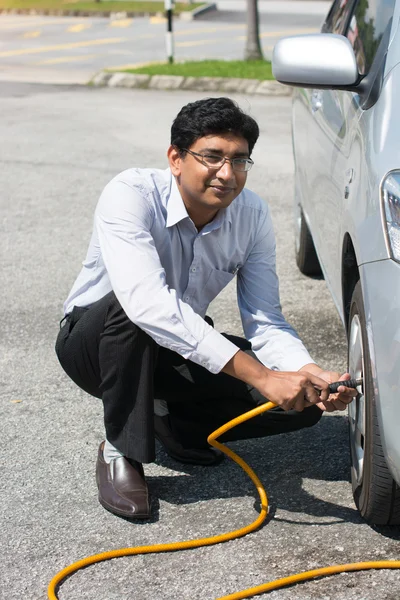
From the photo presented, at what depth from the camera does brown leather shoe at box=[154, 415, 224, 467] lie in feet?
11.1

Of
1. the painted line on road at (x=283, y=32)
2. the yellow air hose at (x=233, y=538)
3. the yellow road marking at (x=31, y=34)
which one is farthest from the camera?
the painted line on road at (x=283, y=32)

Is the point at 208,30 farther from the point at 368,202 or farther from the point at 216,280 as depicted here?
the point at 368,202

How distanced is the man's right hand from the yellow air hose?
0.16 m

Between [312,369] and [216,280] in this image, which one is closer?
[312,369]

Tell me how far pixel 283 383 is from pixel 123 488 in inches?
26.2

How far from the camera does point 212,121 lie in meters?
2.93

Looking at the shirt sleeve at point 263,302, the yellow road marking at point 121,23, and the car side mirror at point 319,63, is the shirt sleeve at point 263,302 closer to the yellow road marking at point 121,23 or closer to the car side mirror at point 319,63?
the car side mirror at point 319,63

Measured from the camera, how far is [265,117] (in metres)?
10.2

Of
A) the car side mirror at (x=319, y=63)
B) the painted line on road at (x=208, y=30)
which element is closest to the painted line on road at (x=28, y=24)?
the painted line on road at (x=208, y=30)


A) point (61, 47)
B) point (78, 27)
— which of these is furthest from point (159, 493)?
point (78, 27)

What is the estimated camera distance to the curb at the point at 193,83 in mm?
11812

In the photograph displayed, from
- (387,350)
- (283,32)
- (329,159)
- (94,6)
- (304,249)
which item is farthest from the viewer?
(94,6)

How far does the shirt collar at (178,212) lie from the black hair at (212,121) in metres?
0.17

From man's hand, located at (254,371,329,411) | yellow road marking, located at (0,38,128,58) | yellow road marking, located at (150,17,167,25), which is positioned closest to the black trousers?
man's hand, located at (254,371,329,411)
